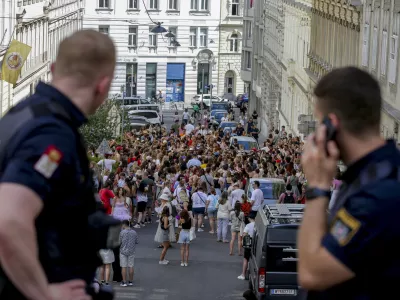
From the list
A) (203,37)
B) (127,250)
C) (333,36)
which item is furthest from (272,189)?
(203,37)

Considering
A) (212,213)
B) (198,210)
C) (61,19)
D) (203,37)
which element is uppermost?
(198,210)

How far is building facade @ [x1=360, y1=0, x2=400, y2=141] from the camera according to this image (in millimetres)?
31609

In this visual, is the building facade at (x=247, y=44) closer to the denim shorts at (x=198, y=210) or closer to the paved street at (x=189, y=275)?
the denim shorts at (x=198, y=210)

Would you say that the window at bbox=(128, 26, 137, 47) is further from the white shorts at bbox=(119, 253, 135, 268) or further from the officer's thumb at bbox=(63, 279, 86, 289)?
the officer's thumb at bbox=(63, 279, 86, 289)

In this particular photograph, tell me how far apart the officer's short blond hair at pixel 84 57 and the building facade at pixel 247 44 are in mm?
82515

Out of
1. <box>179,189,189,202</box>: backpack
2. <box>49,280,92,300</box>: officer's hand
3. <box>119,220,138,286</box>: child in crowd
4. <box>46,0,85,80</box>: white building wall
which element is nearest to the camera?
<box>49,280,92,300</box>: officer's hand

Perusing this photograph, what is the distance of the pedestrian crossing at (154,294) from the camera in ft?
76.9

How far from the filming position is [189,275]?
26.0 metres

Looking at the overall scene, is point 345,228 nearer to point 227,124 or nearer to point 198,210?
point 198,210

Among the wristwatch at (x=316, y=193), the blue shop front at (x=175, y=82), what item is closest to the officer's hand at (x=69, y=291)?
the wristwatch at (x=316, y=193)

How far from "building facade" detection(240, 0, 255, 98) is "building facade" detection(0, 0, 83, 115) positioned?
594 inches

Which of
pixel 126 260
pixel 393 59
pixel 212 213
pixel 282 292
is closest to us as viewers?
pixel 282 292

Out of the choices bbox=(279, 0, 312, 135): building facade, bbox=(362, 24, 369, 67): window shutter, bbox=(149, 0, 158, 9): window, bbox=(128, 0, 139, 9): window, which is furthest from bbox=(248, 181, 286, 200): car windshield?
bbox=(149, 0, 158, 9): window

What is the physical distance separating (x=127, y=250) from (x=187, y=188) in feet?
30.0
